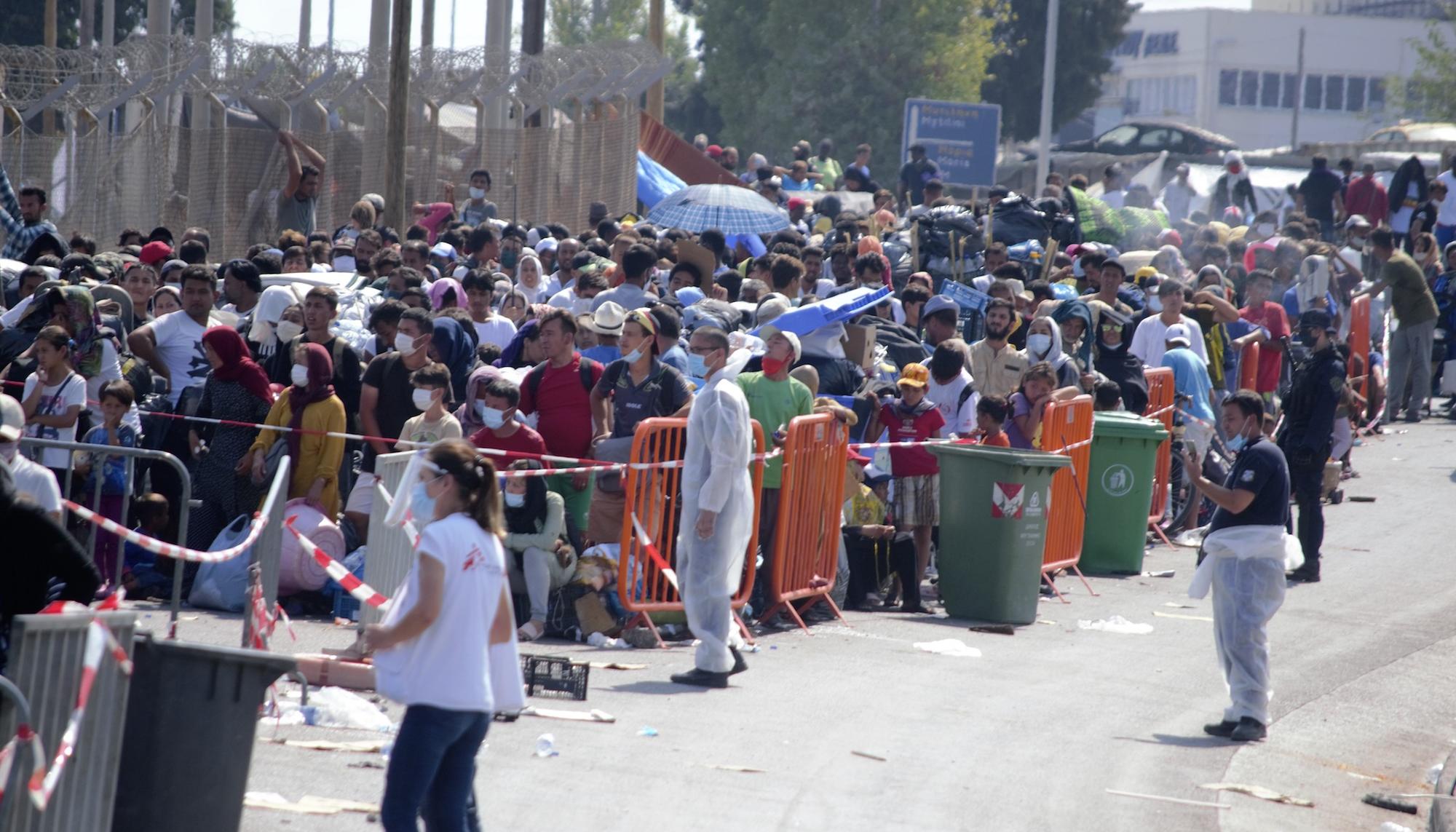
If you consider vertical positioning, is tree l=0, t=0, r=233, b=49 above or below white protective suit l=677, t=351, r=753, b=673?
above

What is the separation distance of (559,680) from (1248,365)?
10493mm

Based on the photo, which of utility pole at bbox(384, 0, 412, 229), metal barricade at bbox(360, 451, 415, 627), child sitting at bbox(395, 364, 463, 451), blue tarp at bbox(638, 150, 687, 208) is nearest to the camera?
metal barricade at bbox(360, 451, 415, 627)

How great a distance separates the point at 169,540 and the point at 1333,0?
112332 millimetres

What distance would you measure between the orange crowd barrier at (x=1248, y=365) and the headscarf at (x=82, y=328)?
34.8 feet

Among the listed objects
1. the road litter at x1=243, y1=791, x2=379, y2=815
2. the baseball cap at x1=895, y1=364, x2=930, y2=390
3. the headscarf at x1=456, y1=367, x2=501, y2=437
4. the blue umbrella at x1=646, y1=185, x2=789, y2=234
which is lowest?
the road litter at x1=243, y1=791, x2=379, y2=815

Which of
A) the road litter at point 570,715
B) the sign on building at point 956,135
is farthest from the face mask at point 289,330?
the sign on building at point 956,135

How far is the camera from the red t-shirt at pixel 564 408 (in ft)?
36.4

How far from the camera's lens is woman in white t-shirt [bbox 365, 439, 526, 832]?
5570mm

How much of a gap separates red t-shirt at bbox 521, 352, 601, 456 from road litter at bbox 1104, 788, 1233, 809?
4.31m

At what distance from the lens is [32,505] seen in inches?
225

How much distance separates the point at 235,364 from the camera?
36.4 ft

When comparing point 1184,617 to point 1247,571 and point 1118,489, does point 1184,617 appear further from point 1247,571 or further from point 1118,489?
point 1247,571

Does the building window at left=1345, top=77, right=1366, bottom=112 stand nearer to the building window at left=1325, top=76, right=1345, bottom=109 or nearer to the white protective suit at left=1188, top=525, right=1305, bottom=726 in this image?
the building window at left=1325, top=76, right=1345, bottom=109

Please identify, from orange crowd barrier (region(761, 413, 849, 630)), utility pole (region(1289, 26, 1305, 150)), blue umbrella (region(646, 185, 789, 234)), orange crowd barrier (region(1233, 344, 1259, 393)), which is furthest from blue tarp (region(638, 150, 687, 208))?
utility pole (region(1289, 26, 1305, 150))
